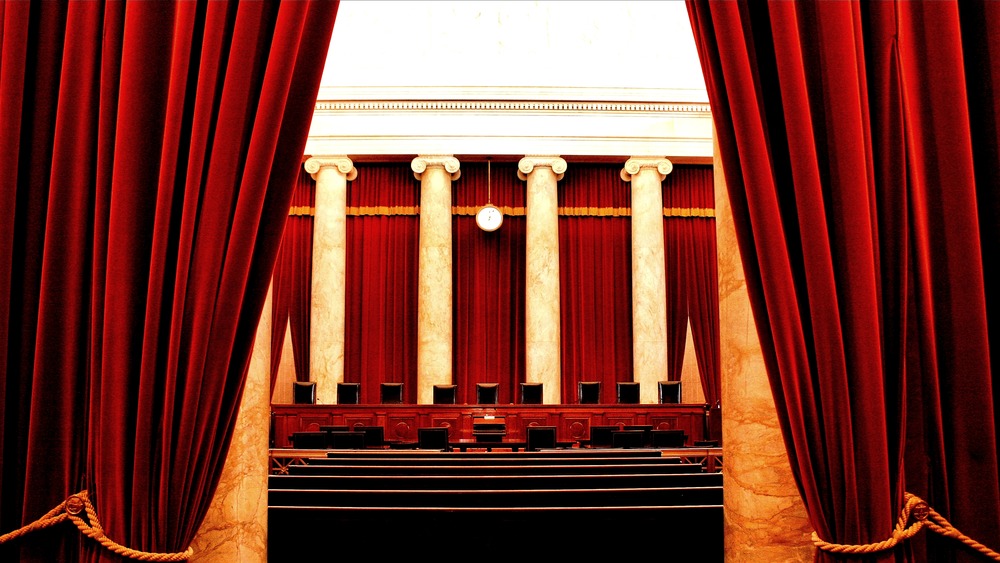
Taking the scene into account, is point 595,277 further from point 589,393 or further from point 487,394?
point 487,394

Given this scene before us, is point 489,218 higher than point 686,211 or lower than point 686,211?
lower

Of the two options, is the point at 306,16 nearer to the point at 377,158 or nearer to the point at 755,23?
the point at 755,23

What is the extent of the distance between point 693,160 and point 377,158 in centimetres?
546

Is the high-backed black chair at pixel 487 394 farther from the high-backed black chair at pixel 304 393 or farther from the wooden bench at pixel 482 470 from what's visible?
the wooden bench at pixel 482 470

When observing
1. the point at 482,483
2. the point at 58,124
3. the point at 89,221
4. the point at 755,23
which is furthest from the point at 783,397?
the point at 58,124

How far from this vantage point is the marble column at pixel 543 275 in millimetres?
12109

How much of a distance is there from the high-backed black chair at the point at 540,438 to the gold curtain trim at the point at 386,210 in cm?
648

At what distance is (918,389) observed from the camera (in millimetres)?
2467

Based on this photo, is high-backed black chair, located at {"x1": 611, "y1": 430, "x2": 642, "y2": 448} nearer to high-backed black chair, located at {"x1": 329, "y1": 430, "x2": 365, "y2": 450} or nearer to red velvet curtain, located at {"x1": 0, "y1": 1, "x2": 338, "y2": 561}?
high-backed black chair, located at {"x1": 329, "y1": 430, "x2": 365, "y2": 450}

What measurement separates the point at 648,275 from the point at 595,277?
111cm

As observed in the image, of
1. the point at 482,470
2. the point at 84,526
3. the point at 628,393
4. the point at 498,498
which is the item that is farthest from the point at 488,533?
the point at 628,393

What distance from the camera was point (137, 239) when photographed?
8.03 ft

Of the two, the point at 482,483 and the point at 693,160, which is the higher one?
the point at 693,160

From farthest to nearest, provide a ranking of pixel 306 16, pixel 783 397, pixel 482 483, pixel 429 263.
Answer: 1. pixel 429 263
2. pixel 482 483
3. pixel 306 16
4. pixel 783 397
